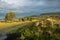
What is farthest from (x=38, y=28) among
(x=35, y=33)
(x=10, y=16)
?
(x=10, y=16)

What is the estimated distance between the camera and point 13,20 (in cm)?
751

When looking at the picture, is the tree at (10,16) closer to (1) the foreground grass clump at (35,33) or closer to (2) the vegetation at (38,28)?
(2) the vegetation at (38,28)

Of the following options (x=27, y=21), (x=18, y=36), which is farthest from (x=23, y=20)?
(x=18, y=36)

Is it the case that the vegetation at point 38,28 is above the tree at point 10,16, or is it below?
below

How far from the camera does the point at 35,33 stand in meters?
7.02

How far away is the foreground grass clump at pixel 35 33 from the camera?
6.93 metres

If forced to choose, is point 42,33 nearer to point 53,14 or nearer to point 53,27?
point 53,27

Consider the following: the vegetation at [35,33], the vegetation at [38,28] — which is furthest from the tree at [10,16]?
the vegetation at [35,33]

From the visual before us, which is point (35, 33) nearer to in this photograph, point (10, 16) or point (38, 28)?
point (38, 28)

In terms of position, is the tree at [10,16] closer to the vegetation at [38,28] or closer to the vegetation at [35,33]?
the vegetation at [38,28]

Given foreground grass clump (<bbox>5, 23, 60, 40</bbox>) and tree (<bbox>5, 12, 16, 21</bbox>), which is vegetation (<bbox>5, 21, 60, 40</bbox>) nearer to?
foreground grass clump (<bbox>5, 23, 60, 40</bbox>)

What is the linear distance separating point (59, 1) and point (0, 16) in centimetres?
228

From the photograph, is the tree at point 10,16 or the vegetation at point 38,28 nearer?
the vegetation at point 38,28

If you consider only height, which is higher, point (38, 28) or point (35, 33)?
→ point (38, 28)
